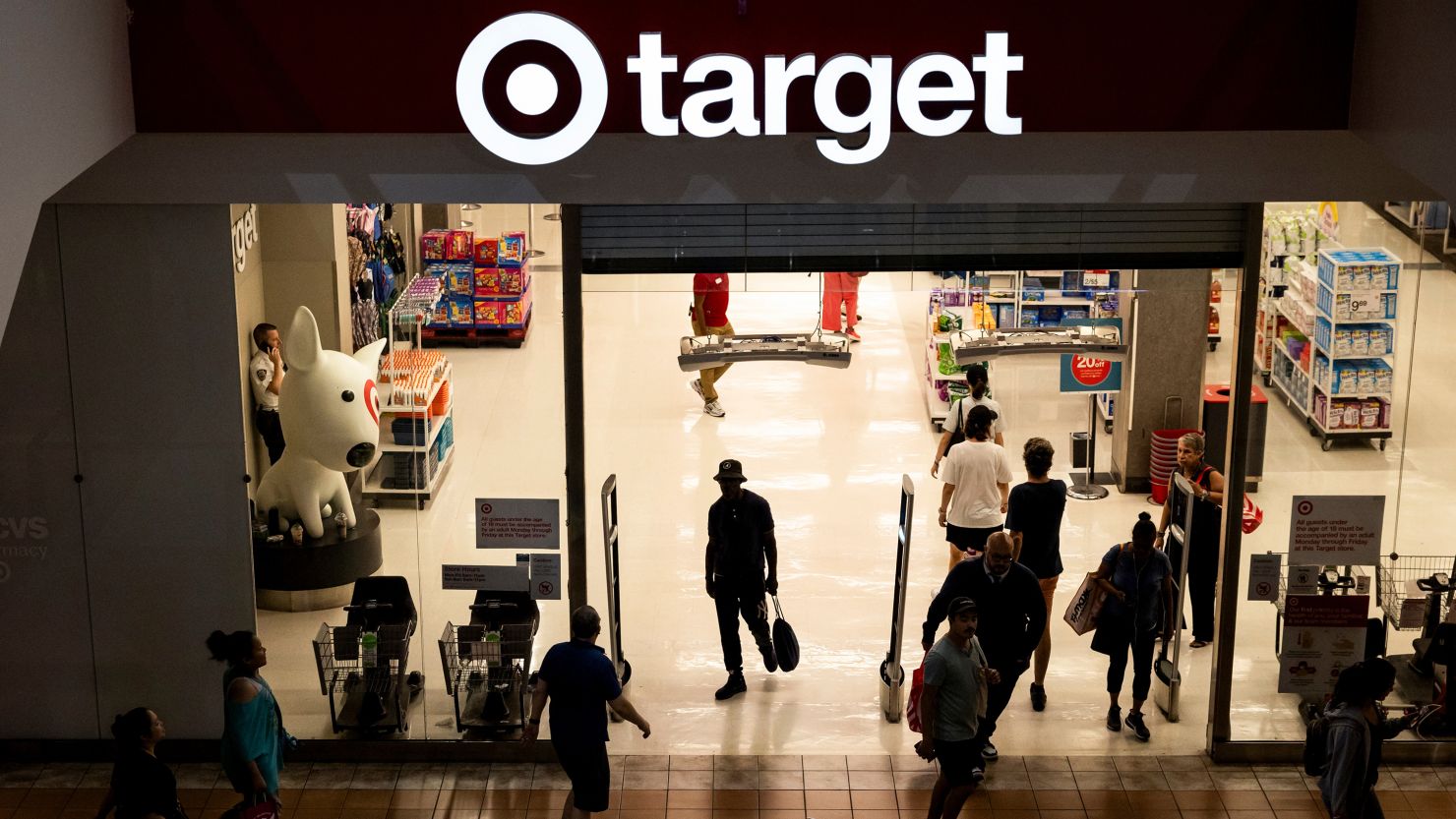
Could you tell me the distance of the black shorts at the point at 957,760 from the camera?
23.9 ft

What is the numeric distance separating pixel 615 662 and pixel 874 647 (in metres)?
1.57

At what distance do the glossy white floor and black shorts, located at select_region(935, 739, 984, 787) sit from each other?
113cm

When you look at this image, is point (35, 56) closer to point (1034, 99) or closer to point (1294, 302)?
point (1034, 99)

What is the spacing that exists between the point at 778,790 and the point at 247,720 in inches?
103

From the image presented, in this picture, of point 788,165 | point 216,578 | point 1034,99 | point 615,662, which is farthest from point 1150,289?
point 216,578

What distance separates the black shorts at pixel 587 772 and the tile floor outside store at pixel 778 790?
60 cm

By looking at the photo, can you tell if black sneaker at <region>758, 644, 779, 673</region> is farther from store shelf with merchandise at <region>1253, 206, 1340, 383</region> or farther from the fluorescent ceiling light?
store shelf with merchandise at <region>1253, 206, 1340, 383</region>

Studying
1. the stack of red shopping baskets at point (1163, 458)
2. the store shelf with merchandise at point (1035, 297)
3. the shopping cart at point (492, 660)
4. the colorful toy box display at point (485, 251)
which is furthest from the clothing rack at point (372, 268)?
the stack of red shopping baskets at point (1163, 458)

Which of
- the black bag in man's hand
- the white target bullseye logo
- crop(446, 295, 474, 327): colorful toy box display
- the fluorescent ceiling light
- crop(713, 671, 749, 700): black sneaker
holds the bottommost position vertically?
crop(713, 671, 749, 700): black sneaker

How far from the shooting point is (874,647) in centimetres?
948

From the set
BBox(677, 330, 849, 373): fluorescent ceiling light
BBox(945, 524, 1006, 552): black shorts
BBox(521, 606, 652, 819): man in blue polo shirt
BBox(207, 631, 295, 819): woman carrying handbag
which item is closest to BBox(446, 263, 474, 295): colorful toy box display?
BBox(677, 330, 849, 373): fluorescent ceiling light

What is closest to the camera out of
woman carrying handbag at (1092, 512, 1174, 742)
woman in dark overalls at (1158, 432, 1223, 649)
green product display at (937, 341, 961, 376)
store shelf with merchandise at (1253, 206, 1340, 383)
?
store shelf with merchandise at (1253, 206, 1340, 383)

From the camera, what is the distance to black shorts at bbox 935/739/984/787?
7289 millimetres

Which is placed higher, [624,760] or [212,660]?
[212,660]
